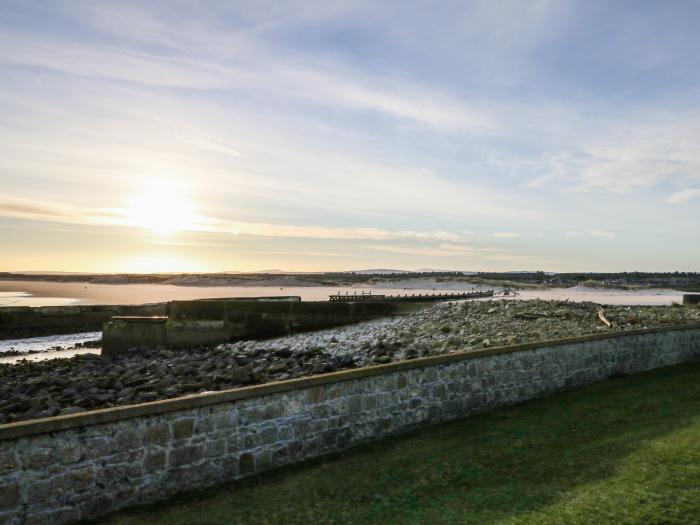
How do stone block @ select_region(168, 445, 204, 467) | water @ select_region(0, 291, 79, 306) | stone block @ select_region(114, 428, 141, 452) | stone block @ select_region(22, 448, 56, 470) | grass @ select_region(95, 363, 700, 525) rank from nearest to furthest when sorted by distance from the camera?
stone block @ select_region(22, 448, 56, 470) → grass @ select_region(95, 363, 700, 525) → stone block @ select_region(114, 428, 141, 452) → stone block @ select_region(168, 445, 204, 467) → water @ select_region(0, 291, 79, 306)

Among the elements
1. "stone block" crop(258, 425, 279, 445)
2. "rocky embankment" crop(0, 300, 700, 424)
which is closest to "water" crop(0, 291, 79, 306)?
"rocky embankment" crop(0, 300, 700, 424)

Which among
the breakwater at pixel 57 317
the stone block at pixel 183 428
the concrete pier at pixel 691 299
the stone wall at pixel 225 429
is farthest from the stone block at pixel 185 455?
the concrete pier at pixel 691 299

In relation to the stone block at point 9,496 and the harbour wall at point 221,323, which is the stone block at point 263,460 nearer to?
the stone block at point 9,496

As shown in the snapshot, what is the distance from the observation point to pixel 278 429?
759 cm

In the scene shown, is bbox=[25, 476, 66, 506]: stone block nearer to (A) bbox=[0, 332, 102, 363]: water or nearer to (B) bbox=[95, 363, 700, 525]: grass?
(B) bbox=[95, 363, 700, 525]: grass

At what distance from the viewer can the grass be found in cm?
596

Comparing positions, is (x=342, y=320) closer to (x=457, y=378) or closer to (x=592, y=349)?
(x=592, y=349)

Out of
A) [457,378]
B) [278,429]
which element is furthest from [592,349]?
[278,429]

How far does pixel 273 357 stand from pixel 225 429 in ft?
36.4

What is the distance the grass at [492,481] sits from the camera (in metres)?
5.96

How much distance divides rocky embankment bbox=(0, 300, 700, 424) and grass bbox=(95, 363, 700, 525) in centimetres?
505

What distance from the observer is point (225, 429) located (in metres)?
7.13

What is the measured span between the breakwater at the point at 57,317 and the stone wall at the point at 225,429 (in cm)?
2881

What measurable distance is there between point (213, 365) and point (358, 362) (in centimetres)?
465
